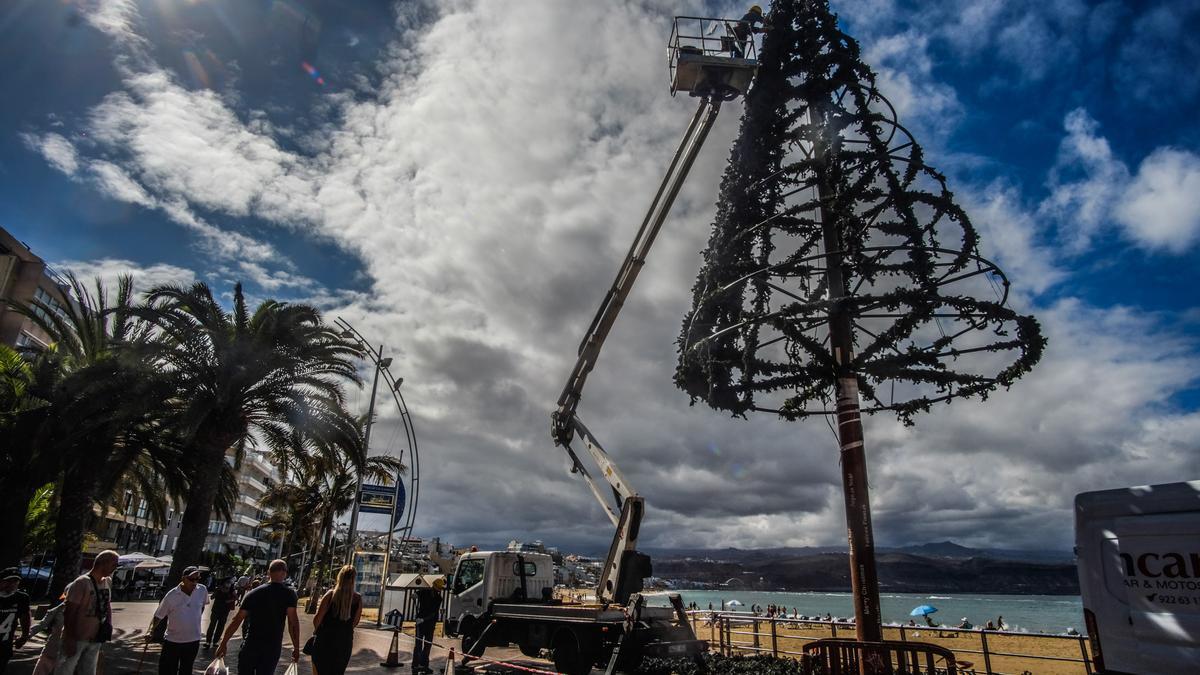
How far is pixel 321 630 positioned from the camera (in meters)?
6.31

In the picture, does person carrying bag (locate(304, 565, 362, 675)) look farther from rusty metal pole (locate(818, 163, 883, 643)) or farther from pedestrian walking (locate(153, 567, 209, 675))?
rusty metal pole (locate(818, 163, 883, 643))

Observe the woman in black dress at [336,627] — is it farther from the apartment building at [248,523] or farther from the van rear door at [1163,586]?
the apartment building at [248,523]

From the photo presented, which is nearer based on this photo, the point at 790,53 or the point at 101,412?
the point at 790,53

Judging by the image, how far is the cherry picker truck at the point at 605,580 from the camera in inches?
473

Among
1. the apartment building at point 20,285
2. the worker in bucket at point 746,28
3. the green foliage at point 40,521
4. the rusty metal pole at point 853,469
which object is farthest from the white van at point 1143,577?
the apartment building at point 20,285

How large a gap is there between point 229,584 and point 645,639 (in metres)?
9.40

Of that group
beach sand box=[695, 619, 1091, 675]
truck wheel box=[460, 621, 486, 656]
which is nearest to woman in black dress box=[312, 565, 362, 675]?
beach sand box=[695, 619, 1091, 675]

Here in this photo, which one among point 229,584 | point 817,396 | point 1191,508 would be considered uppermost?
point 817,396

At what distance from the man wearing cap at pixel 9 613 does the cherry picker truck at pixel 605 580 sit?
7609 mm

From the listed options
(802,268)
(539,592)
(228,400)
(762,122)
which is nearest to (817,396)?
(802,268)

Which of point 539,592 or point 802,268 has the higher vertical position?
point 802,268

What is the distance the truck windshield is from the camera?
16.0m

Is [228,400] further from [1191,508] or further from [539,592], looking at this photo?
[1191,508]

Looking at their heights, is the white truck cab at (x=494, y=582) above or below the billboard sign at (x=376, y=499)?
below
